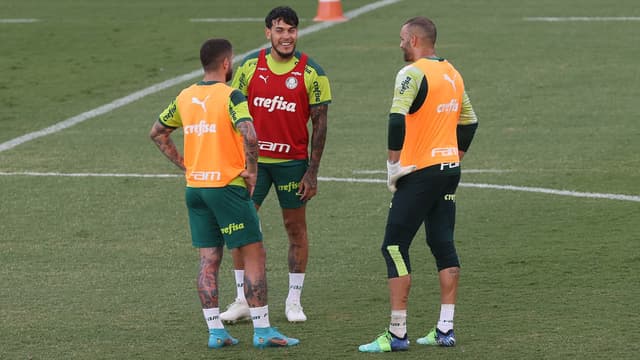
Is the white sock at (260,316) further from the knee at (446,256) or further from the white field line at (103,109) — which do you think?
the white field line at (103,109)

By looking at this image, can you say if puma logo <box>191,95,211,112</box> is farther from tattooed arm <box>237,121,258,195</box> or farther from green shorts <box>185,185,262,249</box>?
green shorts <box>185,185,262,249</box>

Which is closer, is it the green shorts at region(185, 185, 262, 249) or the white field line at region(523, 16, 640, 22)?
the green shorts at region(185, 185, 262, 249)

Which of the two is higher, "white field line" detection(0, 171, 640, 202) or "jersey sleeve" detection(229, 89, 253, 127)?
"jersey sleeve" detection(229, 89, 253, 127)

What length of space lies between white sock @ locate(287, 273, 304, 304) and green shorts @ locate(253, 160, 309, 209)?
50cm

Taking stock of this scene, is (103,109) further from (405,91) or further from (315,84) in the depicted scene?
(405,91)

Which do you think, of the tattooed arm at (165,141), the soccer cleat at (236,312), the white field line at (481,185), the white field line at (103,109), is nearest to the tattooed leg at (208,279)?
the tattooed arm at (165,141)

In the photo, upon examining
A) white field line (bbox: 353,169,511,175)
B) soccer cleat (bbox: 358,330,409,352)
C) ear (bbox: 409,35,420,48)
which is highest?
ear (bbox: 409,35,420,48)

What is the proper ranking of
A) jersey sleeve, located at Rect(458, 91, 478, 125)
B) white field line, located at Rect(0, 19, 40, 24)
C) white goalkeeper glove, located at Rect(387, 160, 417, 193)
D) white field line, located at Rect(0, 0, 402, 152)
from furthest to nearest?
white field line, located at Rect(0, 19, 40, 24) < white field line, located at Rect(0, 0, 402, 152) < jersey sleeve, located at Rect(458, 91, 478, 125) < white goalkeeper glove, located at Rect(387, 160, 417, 193)

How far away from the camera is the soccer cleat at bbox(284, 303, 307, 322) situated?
31.6ft

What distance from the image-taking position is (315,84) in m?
9.63

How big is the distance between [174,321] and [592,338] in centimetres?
282

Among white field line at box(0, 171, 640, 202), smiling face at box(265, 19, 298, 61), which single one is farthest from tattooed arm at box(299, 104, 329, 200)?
white field line at box(0, 171, 640, 202)

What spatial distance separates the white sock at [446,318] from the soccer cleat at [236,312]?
1.48 m

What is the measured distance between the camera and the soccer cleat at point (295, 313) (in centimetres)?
962
